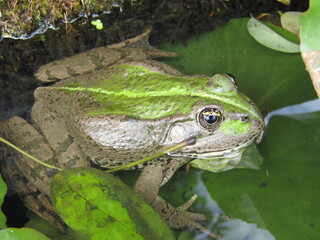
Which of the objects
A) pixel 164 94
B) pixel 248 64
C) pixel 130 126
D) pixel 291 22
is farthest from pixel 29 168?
pixel 291 22

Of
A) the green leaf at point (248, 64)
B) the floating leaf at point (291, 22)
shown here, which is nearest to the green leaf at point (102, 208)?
the green leaf at point (248, 64)

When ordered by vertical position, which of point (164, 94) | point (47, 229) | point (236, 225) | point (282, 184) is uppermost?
point (164, 94)

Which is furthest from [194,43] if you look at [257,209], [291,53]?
[257,209]

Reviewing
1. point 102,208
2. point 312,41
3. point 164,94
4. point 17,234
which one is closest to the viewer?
point 17,234

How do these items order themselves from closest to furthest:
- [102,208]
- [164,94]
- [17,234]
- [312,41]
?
[17,234], [102,208], [312,41], [164,94]

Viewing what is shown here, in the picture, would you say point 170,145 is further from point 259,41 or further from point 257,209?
point 259,41

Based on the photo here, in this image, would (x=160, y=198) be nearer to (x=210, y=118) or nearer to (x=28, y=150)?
(x=210, y=118)
